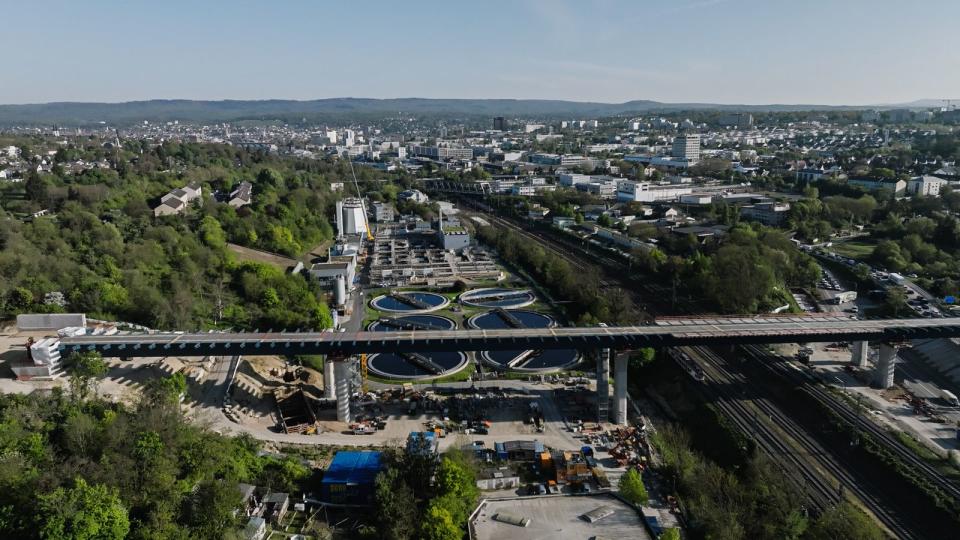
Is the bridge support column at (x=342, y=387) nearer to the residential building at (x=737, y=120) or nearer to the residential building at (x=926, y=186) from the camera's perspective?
the residential building at (x=926, y=186)

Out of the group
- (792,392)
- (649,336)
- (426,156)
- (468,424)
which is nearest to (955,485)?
(792,392)

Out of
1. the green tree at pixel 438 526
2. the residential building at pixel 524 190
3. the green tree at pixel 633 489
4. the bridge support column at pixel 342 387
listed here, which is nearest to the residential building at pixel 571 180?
the residential building at pixel 524 190

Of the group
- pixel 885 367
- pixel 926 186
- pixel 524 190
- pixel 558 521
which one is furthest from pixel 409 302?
pixel 926 186

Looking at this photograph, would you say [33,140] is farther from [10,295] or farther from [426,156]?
[10,295]

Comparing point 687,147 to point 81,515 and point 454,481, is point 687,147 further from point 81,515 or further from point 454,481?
point 81,515

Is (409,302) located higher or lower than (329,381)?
lower

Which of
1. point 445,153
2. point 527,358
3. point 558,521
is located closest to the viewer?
point 558,521

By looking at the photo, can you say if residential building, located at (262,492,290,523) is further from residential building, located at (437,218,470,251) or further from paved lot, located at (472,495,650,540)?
residential building, located at (437,218,470,251)

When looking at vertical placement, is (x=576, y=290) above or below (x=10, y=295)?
below
